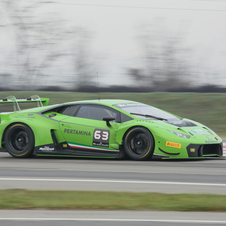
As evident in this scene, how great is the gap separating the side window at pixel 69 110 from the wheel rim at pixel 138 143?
147cm

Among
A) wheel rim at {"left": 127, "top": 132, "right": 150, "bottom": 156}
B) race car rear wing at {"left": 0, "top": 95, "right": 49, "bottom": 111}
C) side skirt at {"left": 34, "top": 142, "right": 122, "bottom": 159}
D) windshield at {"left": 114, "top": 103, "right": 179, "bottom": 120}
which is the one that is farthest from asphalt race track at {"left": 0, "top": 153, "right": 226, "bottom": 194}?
race car rear wing at {"left": 0, "top": 95, "right": 49, "bottom": 111}

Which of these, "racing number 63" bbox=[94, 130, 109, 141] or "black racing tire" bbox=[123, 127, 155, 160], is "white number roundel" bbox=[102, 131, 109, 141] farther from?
"black racing tire" bbox=[123, 127, 155, 160]

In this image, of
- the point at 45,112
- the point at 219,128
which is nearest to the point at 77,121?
the point at 45,112

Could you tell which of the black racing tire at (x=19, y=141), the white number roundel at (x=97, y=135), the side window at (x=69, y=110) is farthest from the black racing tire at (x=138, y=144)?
the black racing tire at (x=19, y=141)

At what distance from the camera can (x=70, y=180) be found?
20.4 ft

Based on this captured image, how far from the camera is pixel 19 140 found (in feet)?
29.8

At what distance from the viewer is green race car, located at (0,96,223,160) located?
311 inches

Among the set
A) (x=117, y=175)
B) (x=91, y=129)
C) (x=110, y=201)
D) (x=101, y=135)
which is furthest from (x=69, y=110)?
(x=110, y=201)

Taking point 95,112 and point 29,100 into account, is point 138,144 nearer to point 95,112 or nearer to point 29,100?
point 95,112

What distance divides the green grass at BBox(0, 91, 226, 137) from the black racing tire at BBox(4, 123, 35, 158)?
31.9 feet

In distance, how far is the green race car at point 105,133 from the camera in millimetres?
7887

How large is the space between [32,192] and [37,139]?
142 inches

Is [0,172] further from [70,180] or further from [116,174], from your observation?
[116,174]

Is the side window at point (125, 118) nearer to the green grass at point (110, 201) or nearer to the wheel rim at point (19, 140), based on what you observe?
the wheel rim at point (19, 140)
